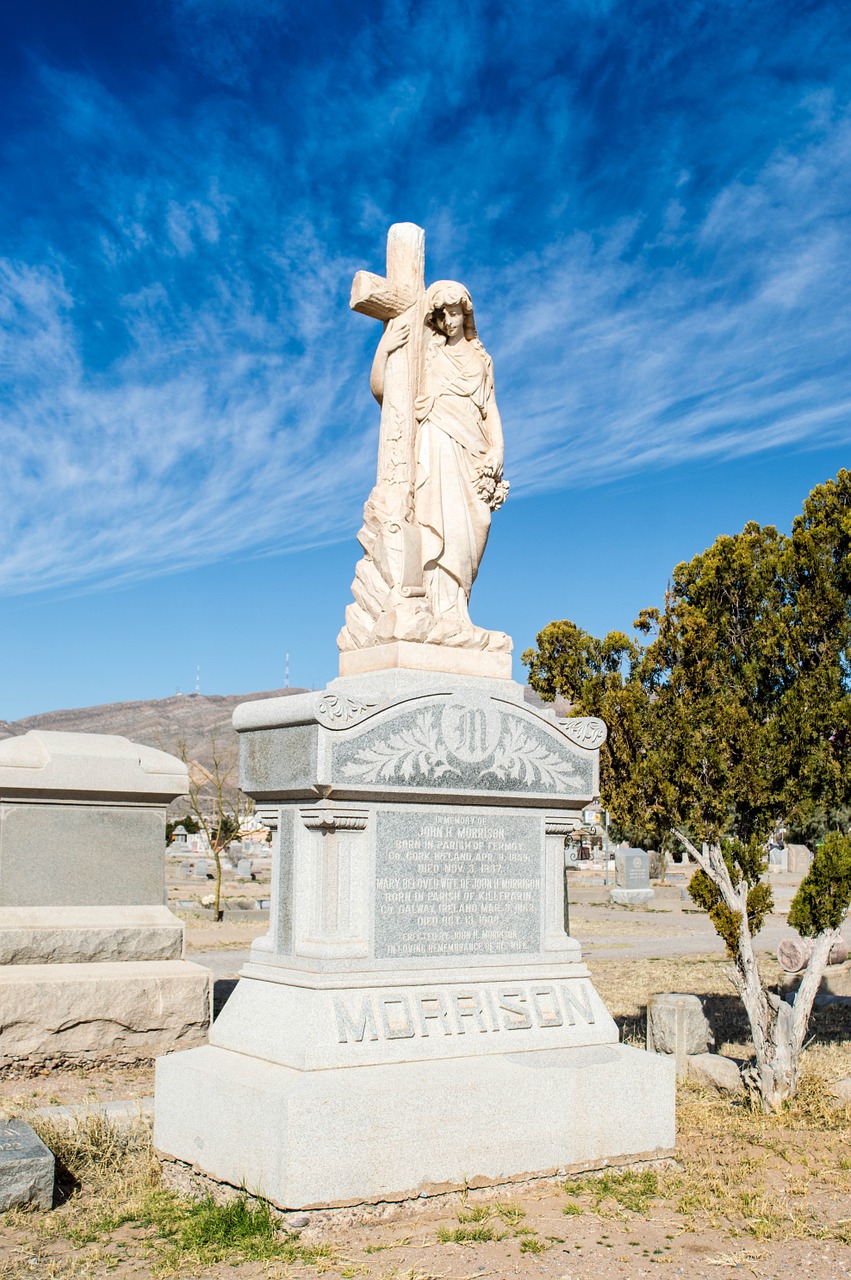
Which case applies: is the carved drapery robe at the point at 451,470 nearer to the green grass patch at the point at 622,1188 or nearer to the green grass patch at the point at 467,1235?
the green grass patch at the point at 622,1188

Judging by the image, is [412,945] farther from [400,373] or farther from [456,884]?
[400,373]

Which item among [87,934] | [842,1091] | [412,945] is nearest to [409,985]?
[412,945]

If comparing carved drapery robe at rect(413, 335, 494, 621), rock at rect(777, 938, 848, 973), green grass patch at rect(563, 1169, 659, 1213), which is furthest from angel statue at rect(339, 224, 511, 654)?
rock at rect(777, 938, 848, 973)

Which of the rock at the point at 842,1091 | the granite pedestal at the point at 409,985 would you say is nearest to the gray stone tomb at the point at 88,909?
the granite pedestal at the point at 409,985

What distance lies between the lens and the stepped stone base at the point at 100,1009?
24.6 feet

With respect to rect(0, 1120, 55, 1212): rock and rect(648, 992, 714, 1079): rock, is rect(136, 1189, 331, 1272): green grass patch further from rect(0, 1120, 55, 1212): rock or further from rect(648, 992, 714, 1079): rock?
rect(648, 992, 714, 1079): rock

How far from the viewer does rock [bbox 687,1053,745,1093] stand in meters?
8.05

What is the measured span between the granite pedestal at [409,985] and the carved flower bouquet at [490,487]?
1.25 meters

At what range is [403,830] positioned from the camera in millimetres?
5840

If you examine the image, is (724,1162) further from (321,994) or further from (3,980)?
(3,980)

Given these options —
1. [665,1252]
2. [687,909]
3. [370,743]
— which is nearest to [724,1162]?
[665,1252]

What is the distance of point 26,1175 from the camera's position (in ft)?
16.5

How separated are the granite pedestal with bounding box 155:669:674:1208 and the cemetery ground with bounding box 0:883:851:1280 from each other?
0.14m

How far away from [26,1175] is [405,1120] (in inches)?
64.4
